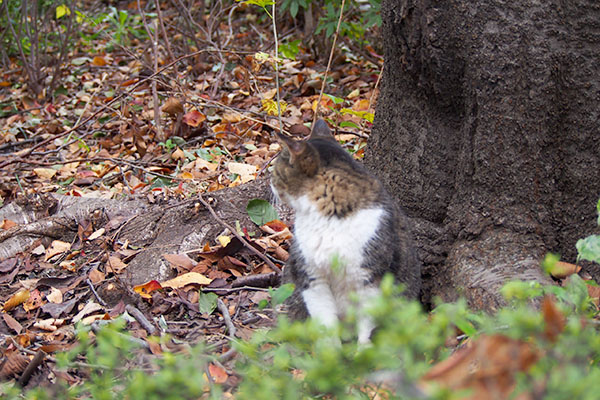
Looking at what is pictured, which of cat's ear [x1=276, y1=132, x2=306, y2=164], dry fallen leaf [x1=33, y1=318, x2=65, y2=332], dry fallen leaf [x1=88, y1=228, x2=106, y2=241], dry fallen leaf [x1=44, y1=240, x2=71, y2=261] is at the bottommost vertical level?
dry fallen leaf [x1=44, y1=240, x2=71, y2=261]

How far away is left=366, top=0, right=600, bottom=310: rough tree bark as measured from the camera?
2533mm

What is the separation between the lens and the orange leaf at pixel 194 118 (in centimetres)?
519

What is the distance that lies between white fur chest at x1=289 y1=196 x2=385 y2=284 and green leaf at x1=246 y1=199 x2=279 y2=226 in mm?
1046

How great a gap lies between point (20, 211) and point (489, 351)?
3.93 meters

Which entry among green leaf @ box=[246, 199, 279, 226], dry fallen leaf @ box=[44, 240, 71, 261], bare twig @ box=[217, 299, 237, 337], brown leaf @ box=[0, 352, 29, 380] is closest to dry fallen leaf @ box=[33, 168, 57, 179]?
dry fallen leaf @ box=[44, 240, 71, 261]

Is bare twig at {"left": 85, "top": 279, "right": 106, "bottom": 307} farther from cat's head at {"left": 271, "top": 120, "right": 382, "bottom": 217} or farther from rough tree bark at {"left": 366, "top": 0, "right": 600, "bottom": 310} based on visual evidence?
rough tree bark at {"left": 366, "top": 0, "right": 600, "bottom": 310}

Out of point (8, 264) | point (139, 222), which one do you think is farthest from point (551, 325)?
point (8, 264)

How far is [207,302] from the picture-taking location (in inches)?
124

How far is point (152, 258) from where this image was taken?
3.52 meters

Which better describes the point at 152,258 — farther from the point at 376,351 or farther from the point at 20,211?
the point at 376,351

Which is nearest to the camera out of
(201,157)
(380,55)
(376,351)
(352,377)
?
(376,351)

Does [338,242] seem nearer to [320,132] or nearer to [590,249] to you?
[320,132]

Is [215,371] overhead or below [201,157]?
overhead

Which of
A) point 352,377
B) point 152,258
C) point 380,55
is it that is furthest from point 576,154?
point 380,55
